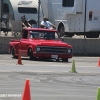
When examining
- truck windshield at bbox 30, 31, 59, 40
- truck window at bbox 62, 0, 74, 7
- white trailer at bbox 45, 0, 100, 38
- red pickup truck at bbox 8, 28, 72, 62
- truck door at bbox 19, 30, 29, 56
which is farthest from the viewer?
truck window at bbox 62, 0, 74, 7

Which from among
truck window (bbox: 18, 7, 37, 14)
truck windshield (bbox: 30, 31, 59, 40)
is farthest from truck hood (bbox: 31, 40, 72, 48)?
truck window (bbox: 18, 7, 37, 14)

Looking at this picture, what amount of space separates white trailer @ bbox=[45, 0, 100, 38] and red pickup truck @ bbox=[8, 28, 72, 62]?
7.08m

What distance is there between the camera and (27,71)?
62.8 feet

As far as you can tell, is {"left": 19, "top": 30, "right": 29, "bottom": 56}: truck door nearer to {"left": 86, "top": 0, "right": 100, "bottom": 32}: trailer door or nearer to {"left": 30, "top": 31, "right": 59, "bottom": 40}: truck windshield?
{"left": 30, "top": 31, "right": 59, "bottom": 40}: truck windshield

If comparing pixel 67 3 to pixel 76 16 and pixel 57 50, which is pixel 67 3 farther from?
pixel 57 50

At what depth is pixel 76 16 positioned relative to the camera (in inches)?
1320

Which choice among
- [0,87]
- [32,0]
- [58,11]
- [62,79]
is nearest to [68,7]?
[58,11]

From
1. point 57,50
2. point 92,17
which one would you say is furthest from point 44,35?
point 92,17

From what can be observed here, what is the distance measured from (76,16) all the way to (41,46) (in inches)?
375

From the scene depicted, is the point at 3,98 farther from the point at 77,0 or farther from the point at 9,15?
the point at 9,15

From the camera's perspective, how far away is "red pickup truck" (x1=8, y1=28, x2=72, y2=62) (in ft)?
80.4

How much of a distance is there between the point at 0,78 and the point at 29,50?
8362mm

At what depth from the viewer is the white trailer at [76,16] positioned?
3284 cm

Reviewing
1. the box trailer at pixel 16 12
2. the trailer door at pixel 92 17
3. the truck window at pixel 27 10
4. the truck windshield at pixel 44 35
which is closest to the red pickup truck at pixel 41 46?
the truck windshield at pixel 44 35
